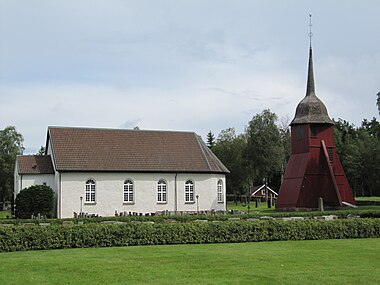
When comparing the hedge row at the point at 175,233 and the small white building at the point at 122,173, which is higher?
the small white building at the point at 122,173

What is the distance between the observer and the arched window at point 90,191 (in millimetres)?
42938

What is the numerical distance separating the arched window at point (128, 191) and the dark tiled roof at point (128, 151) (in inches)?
42.2

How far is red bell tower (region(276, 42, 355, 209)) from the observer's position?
163 ft

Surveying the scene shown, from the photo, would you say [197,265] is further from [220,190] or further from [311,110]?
[311,110]

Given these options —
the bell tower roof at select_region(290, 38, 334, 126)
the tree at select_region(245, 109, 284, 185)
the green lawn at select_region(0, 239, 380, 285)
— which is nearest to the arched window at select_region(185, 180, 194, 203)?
the bell tower roof at select_region(290, 38, 334, 126)

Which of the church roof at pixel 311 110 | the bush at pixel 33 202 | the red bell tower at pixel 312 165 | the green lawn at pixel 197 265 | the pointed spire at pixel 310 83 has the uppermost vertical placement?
the pointed spire at pixel 310 83

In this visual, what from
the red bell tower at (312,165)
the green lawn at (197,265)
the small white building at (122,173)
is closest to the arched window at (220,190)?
the small white building at (122,173)

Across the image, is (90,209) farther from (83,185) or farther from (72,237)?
(72,237)

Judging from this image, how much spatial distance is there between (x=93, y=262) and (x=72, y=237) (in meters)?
4.73

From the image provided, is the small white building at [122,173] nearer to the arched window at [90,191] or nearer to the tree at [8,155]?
the arched window at [90,191]

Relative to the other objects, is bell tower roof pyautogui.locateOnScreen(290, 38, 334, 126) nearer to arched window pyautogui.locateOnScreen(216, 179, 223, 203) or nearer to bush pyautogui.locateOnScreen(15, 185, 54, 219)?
arched window pyautogui.locateOnScreen(216, 179, 223, 203)

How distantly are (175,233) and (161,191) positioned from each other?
949 inches

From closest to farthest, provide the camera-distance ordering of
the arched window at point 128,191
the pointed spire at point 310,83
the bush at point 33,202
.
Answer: the bush at point 33,202
the arched window at point 128,191
the pointed spire at point 310,83

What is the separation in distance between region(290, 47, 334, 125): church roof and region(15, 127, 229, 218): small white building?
9.89 m
